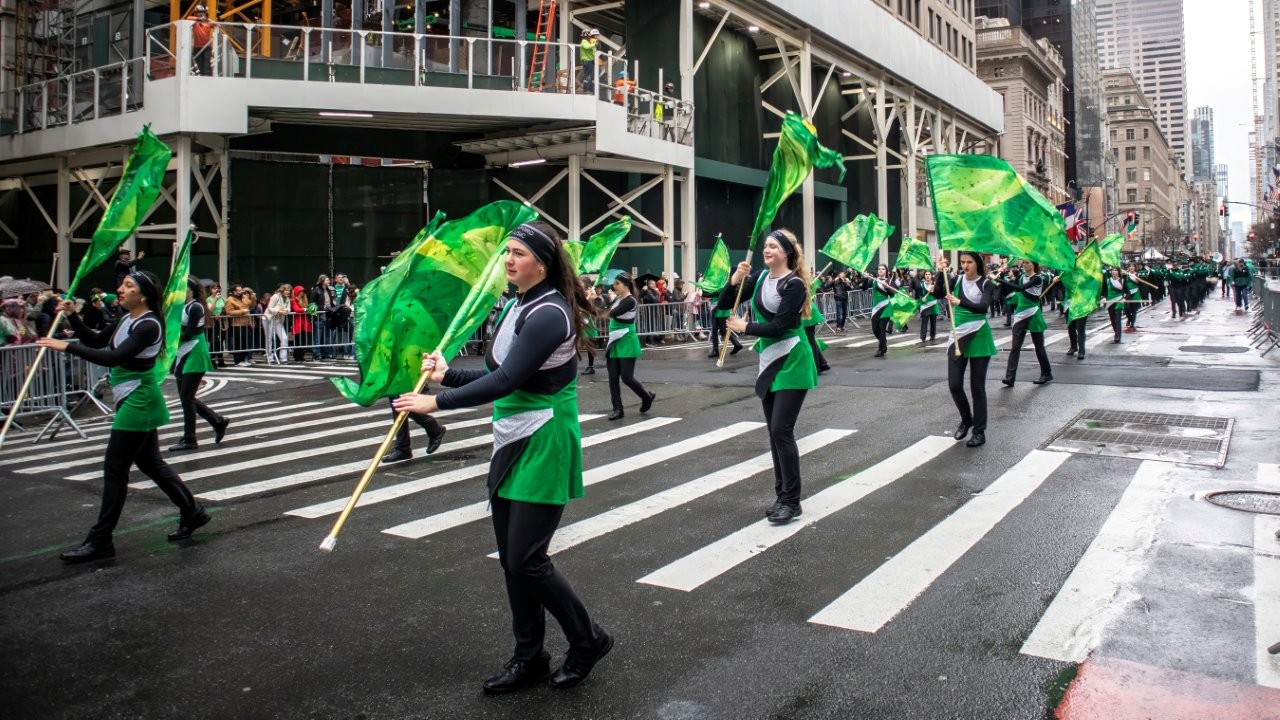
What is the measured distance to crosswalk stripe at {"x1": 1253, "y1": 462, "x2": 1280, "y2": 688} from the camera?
4.21 m

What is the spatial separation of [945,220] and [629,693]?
24.8ft

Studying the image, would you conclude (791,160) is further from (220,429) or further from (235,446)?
(220,429)

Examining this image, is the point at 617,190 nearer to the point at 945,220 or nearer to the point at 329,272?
the point at 329,272

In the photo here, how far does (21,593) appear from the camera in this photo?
5.55 meters

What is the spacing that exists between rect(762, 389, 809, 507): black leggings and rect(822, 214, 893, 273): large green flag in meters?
8.42

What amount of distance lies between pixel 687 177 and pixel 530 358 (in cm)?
2577

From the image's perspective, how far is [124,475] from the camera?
638 centimetres

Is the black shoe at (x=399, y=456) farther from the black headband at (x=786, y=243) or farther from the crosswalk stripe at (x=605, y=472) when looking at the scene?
the black headband at (x=786, y=243)

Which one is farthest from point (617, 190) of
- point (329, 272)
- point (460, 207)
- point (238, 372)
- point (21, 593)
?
point (21, 593)

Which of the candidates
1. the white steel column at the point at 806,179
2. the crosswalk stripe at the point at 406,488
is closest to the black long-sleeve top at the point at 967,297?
the crosswalk stripe at the point at 406,488

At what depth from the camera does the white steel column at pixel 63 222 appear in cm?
2567

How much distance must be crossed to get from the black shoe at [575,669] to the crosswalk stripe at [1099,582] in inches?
76.0

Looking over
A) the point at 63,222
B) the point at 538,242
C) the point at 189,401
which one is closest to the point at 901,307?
the point at 189,401

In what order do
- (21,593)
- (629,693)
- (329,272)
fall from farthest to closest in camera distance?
(329,272)
(21,593)
(629,693)
